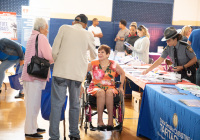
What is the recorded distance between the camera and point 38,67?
327cm

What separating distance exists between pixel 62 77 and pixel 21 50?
2107mm

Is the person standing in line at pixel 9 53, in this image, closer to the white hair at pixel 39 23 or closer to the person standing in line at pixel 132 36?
the white hair at pixel 39 23

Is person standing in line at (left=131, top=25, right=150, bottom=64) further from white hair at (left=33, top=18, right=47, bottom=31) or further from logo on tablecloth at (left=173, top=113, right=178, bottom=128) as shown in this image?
logo on tablecloth at (left=173, top=113, right=178, bottom=128)

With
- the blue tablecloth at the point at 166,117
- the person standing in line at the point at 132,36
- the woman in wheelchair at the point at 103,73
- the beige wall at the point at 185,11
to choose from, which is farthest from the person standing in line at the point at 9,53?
the beige wall at the point at 185,11

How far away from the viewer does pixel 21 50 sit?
496cm

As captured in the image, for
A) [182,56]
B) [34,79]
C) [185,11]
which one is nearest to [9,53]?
[34,79]

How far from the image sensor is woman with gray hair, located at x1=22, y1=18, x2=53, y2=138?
3297 mm

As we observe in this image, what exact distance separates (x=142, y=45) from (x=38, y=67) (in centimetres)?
310

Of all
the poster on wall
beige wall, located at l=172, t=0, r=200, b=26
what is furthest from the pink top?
beige wall, located at l=172, t=0, r=200, b=26


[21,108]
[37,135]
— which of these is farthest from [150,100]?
[21,108]

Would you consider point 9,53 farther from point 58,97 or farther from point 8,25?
point 8,25

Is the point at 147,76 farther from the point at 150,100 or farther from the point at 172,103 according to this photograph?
the point at 172,103

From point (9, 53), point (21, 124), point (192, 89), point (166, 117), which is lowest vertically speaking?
point (21, 124)

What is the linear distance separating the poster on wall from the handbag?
A: 6362 millimetres
